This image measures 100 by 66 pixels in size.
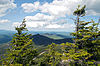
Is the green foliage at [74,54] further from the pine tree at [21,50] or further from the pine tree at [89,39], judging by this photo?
the pine tree at [21,50]

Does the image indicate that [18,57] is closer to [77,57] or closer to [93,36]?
[77,57]

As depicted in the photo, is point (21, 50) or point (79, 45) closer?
point (21, 50)

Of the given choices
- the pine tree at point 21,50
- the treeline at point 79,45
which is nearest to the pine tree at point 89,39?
the treeline at point 79,45

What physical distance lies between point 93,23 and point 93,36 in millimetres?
2750

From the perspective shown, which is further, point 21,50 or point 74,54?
point 74,54

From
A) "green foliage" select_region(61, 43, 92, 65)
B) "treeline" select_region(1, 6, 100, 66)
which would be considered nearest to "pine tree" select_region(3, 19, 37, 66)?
"treeline" select_region(1, 6, 100, 66)

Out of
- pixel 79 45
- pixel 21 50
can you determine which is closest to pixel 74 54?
pixel 79 45

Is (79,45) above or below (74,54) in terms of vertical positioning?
above

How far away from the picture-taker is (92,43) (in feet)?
61.1

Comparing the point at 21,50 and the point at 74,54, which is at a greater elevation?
the point at 21,50

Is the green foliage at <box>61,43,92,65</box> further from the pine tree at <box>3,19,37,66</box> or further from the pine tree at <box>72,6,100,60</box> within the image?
the pine tree at <box>3,19,37,66</box>

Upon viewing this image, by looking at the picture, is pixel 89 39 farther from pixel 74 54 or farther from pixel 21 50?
pixel 21 50

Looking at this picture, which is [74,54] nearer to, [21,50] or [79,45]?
[79,45]

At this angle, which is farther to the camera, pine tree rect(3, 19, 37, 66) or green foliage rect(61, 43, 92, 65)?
green foliage rect(61, 43, 92, 65)
